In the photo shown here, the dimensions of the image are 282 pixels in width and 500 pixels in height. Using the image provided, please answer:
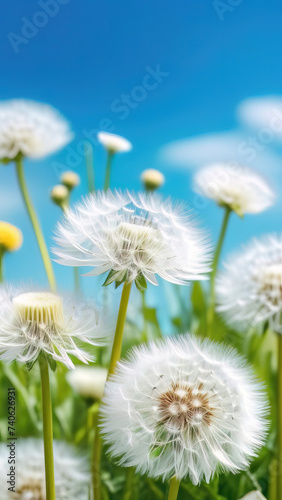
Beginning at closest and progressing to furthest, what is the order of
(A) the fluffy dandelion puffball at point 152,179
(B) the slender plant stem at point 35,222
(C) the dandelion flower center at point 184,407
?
1. (C) the dandelion flower center at point 184,407
2. (B) the slender plant stem at point 35,222
3. (A) the fluffy dandelion puffball at point 152,179

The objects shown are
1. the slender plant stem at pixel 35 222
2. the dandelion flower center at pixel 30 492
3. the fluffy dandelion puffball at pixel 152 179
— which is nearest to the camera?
the dandelion flower center at pixel 30 492

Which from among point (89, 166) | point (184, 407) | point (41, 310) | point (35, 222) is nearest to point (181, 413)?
point (184, 407)

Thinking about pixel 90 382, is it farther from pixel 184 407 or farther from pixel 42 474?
pixel 184 407

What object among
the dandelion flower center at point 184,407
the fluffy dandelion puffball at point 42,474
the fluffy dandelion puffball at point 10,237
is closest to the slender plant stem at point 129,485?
the fluffy dandelion puffball at point 42,474

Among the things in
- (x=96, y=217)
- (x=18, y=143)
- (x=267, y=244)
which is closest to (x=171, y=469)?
(x=96, y=217)

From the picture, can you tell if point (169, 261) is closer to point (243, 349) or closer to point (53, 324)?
point (53, 324)

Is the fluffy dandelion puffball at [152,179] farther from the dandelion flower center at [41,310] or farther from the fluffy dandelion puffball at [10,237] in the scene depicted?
the dandelion flower center at [41,310]
